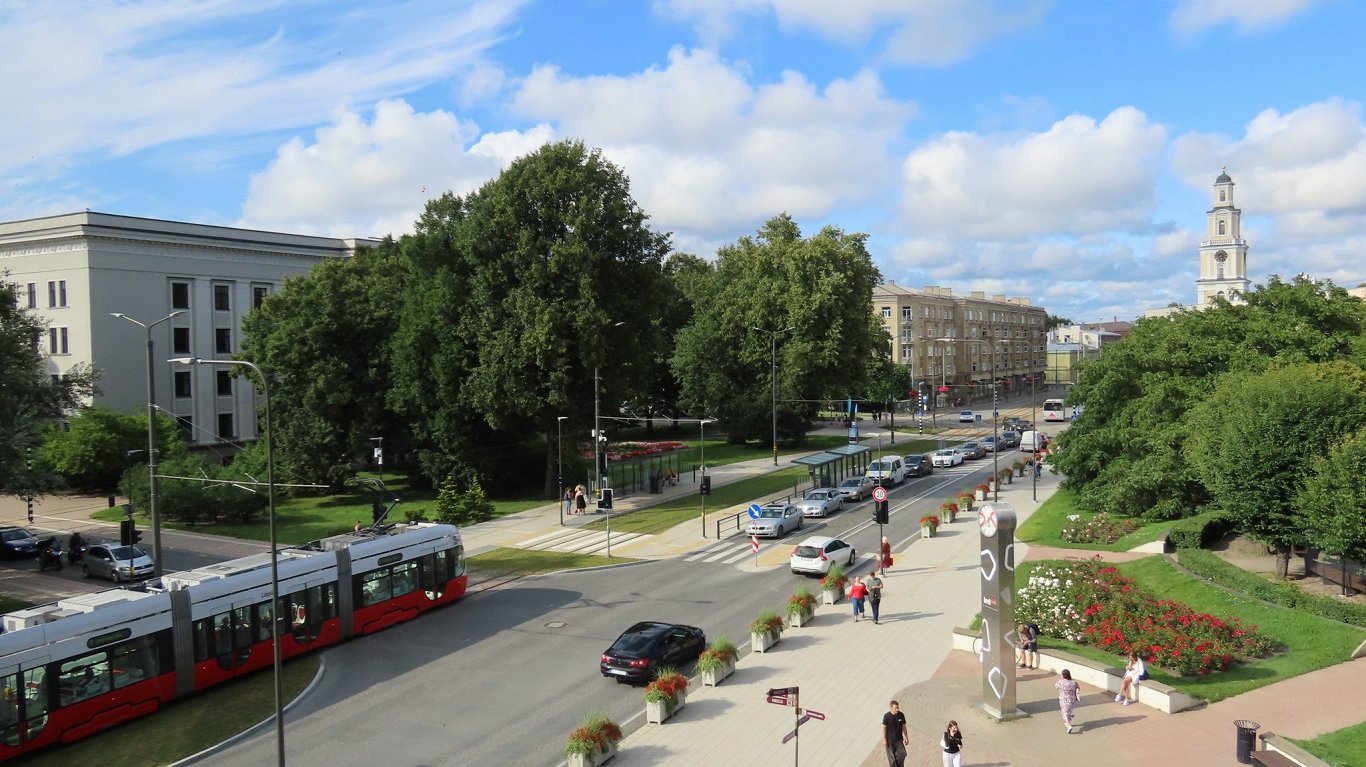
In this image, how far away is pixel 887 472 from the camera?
5131 cm

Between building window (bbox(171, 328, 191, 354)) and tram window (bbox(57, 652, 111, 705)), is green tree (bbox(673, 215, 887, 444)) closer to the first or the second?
building window (bbox(171, 328, 191, 354))

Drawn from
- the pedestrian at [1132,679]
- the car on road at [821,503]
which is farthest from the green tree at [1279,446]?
the car on road at [821,503]

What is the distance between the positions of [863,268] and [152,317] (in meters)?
49.7

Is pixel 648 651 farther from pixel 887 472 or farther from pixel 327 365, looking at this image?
pixel 887 472

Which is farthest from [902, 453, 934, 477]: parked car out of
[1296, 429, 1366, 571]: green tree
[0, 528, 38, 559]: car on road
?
[0, 528, 38, 559]: car on road

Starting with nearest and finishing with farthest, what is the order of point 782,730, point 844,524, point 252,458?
point 782,730 → point 844,524 → point 252,458

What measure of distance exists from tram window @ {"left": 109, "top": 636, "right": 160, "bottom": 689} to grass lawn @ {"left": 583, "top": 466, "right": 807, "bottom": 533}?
22072mm

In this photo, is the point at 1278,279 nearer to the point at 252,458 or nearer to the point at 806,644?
the point at 806,644

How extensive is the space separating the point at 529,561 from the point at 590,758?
18.8m

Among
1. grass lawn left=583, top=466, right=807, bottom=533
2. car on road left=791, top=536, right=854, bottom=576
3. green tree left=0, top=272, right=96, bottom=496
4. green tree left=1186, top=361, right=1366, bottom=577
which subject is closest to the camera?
green tree left=1186, top=361, right=1366, bottom=577

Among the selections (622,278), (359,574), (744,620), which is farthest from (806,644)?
(622,278)

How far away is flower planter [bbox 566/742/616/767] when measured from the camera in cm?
1542

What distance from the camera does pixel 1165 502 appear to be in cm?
3338

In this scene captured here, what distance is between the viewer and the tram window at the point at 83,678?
1744 centimetres
